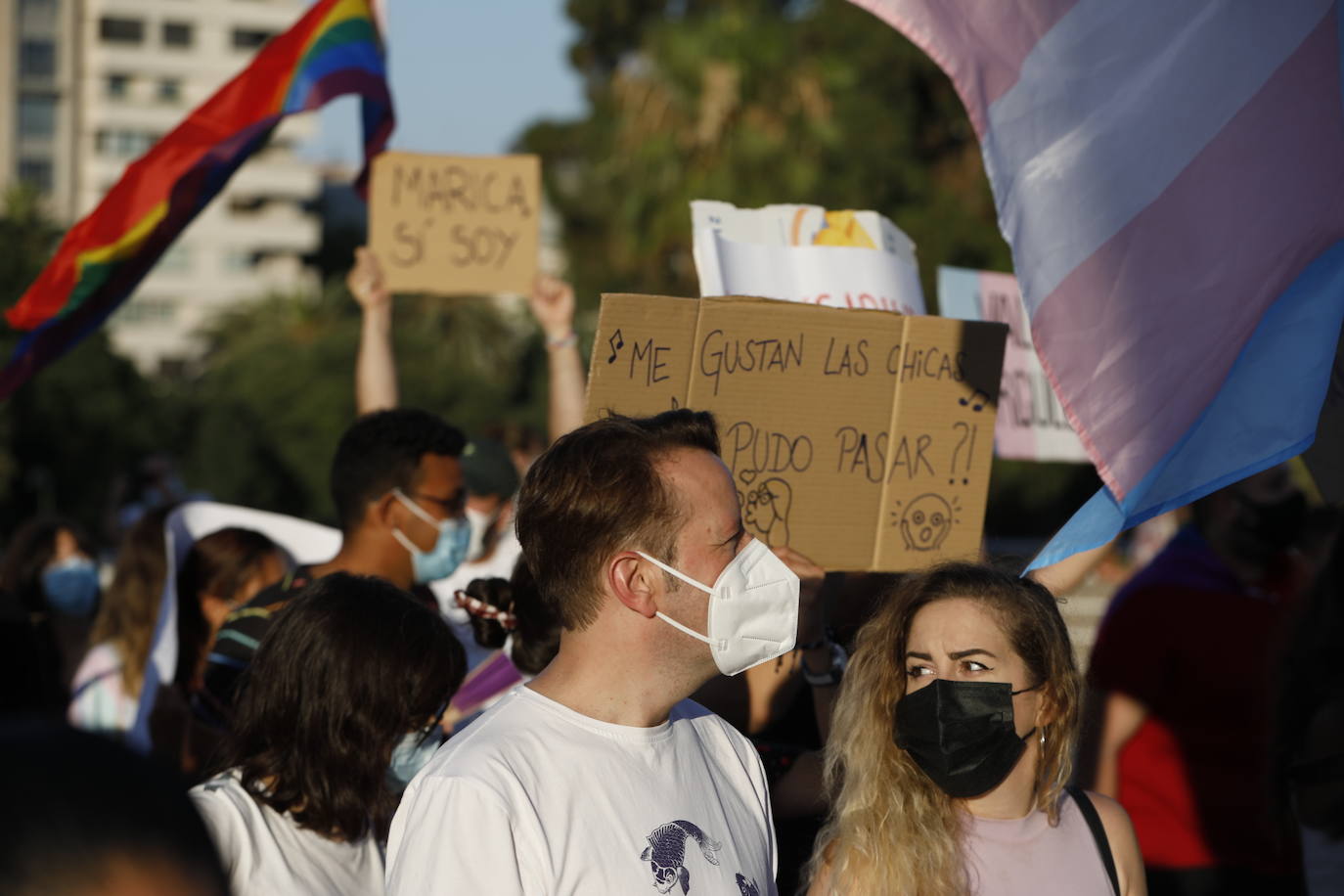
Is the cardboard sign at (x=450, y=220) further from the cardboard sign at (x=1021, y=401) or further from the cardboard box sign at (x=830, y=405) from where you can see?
the cardboard box sign at (x=830, y=405)

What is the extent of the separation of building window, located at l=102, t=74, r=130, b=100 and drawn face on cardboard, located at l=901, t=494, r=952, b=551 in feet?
276

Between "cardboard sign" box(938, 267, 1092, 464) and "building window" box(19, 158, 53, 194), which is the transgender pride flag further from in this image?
"building window" box(19, 158, 53, 194)

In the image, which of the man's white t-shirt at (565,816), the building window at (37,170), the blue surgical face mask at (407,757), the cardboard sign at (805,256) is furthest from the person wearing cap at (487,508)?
the building window at (37,170)

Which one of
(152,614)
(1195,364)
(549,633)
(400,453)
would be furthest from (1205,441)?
(152,614)

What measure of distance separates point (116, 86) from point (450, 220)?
83.0 meters

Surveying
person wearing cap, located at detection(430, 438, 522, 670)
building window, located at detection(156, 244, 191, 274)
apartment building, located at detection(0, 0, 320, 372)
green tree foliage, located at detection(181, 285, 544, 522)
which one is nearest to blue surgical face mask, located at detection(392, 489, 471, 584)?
person wearing cap, located at detection(430, 438, 522, 670)

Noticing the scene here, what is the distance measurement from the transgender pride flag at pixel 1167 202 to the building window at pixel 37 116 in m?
82.1

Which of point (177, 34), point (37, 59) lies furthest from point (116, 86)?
point (177, 34)

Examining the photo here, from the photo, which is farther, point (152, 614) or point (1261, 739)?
point (152, 614)

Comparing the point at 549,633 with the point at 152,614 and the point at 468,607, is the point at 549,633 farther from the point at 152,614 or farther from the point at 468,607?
the point at 152,614

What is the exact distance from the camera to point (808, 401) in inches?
131

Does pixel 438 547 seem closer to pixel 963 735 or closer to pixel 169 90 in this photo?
pixel 963 735

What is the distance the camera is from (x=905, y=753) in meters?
2.79

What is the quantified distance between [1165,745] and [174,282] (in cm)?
7841
